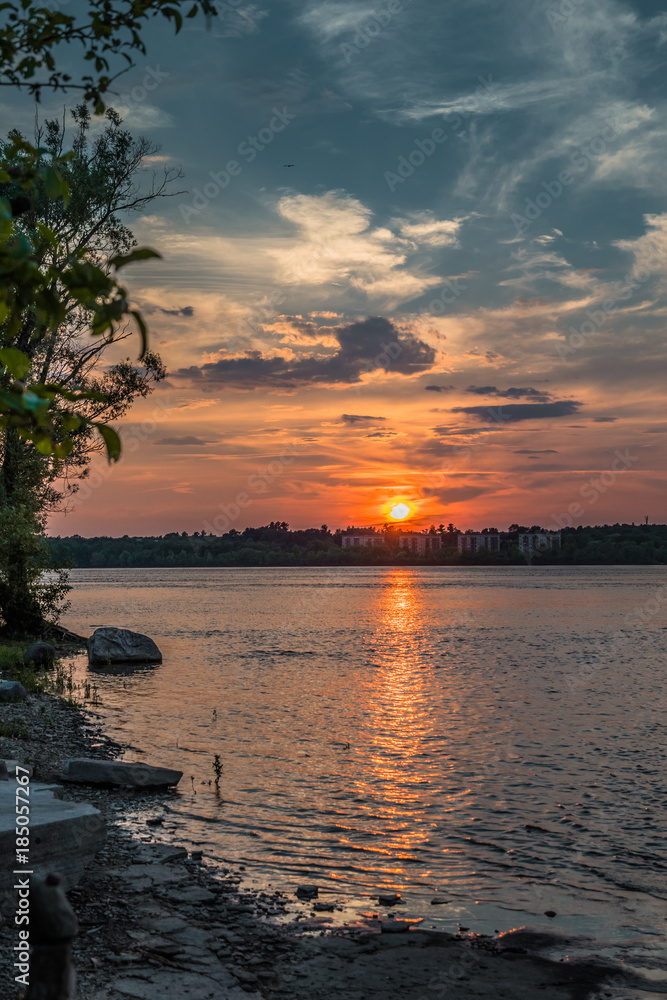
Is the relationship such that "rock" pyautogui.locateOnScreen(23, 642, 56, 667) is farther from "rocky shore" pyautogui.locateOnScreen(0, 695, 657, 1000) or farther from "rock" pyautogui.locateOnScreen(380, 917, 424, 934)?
"rock" pyautogui.locateOnScreen(380, 917, 424, 934)

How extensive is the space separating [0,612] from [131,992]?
3066 cm

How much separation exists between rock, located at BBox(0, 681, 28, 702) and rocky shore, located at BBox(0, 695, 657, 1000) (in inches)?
453

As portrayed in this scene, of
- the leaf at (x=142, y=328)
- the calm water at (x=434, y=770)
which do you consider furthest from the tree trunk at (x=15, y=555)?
the leaf at (x=142, y=328)

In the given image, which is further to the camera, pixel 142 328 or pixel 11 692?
pixel 11 692

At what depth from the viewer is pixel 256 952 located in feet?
26.0

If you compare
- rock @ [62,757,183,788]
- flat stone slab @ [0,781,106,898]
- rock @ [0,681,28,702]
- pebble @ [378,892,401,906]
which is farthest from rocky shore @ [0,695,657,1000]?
rock @ [0,681,28,702]

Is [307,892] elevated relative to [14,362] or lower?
lower

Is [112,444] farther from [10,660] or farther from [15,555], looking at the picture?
[15,555]

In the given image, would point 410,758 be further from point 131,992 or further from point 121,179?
point 121,179

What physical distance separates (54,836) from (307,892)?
12.0 feet

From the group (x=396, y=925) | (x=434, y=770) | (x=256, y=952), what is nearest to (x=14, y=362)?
(x=256, y=952)

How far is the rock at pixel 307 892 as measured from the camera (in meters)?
9.72

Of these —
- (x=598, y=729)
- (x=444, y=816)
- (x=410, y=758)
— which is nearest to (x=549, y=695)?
(x=598, y=729)

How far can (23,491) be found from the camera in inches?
1267
